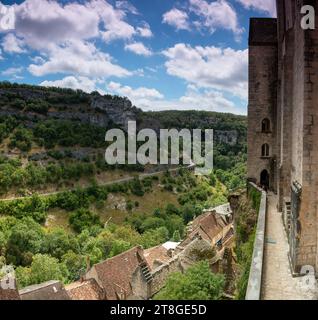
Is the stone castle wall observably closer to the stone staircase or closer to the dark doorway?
the dark doorway

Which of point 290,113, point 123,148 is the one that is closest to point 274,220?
point 290,113

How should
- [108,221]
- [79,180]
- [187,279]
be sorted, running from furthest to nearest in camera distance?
[79,180] → [108,221] → [187,279]

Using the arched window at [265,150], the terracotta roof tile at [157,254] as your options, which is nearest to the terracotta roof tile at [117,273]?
the terracotta roof tile at [157,254]

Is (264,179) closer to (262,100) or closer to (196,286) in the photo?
(262,100)

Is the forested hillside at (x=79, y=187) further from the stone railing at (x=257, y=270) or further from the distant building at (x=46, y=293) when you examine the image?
the stone railing at (x=257, y=270)

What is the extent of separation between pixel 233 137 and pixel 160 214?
36341mm

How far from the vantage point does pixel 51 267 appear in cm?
3319

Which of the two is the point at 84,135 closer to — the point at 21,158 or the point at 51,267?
the point at 21,158

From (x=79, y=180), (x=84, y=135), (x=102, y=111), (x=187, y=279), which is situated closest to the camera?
(x=187, y=279)
